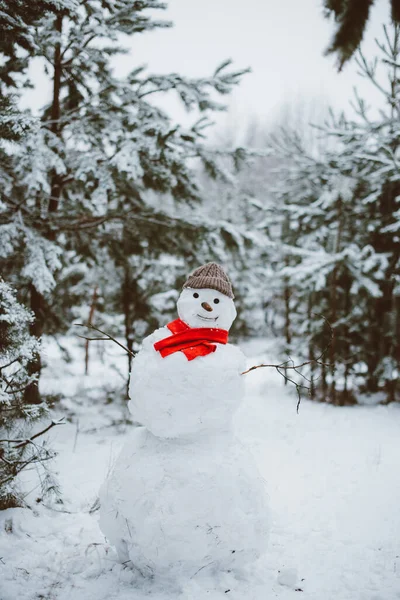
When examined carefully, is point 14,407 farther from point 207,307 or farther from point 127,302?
point 127,302

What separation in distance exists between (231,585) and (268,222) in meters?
9.95

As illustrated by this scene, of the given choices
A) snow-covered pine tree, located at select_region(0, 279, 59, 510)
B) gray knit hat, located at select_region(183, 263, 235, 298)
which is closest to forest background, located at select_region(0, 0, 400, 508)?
snow-covered pine tree, located at select_region(0, 279, 59, 510)

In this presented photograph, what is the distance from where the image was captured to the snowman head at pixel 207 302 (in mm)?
3260

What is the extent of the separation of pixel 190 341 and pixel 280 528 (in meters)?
2.48

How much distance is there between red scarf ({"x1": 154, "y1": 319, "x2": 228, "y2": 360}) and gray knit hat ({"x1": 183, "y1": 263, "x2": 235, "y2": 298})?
0.35 meters

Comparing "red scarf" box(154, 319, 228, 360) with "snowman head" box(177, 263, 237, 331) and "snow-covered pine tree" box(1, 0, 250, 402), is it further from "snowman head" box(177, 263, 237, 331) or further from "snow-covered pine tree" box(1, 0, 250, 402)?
"snow-covered pine tree" box(1, 0, 250, 402)

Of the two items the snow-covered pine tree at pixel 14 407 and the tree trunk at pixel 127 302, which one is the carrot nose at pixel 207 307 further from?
the tree trunk at pixel 127 302

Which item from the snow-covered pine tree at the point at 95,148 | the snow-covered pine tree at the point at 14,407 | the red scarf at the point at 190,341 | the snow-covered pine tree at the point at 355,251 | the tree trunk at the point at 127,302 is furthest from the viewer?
the snow-covered pine tree at the point at 355,251

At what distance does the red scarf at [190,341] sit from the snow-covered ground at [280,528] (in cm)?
178

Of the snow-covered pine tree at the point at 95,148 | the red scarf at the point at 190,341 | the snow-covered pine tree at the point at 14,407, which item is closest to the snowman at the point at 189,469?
the red scarf at the point at 190,341

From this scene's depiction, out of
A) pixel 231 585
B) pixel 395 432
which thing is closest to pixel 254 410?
pixel 395 432

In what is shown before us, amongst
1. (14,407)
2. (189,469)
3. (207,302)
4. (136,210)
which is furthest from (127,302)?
(189,469)

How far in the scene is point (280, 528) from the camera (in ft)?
13.5

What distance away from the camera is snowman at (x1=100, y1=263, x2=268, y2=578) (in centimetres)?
295
